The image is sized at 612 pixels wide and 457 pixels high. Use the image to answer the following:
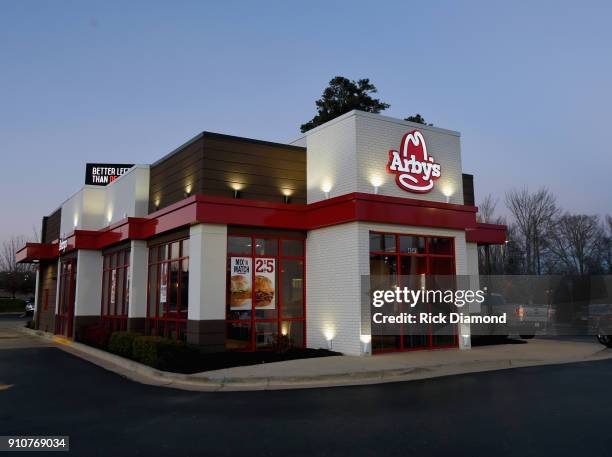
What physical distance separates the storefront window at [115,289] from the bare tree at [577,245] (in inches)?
2132

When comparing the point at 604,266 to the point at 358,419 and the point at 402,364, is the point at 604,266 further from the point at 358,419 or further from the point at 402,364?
the point at 358,419

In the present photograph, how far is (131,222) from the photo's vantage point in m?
19.2

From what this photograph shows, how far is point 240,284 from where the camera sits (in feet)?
52.9

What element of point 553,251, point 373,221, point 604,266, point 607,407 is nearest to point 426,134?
point 373,221

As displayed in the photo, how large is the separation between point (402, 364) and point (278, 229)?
6.09 meters

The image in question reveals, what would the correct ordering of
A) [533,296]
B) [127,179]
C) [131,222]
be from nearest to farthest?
[131,222] → [127,179] → [533,296]

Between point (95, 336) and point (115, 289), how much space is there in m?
2.47

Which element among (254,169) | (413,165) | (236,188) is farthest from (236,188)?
(413,165)

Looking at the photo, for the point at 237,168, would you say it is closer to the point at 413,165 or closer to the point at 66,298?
the point at 413,165

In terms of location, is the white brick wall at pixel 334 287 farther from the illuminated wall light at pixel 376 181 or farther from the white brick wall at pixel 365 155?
the illuminated wall light at pixel 376 181

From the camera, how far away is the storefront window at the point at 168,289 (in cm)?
1681

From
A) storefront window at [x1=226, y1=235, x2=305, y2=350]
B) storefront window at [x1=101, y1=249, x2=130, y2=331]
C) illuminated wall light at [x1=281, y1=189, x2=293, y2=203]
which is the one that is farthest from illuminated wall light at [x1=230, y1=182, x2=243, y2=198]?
storefront window at [x1=101, y1=249, x2=130, y2=331]

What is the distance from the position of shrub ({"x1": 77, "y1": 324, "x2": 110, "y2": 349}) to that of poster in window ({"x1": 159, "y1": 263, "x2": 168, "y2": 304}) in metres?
3.23

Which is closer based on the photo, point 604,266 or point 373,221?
point 373,221
